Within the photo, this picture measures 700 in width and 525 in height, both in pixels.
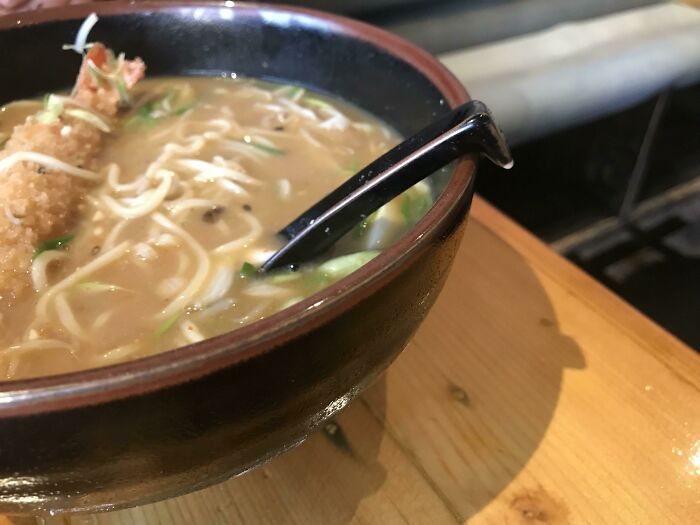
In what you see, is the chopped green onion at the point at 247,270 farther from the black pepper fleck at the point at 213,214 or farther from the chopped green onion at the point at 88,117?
the chopped green onion at the point at 88,117

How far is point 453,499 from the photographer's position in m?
0.79

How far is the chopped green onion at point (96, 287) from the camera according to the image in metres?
0.83

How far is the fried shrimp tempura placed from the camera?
0.86 metres

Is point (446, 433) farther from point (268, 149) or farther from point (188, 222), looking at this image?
point (268, 149)

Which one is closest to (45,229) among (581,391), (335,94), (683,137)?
(335,94)

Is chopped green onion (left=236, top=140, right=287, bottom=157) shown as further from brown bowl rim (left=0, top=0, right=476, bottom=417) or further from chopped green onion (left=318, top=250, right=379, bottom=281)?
brown bowl rim (left=0, top=0, right=476, bottom=417)

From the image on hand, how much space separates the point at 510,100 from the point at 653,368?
135 cm

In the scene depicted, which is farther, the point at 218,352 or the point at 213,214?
the point at 213,214

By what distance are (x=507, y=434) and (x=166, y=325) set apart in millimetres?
452

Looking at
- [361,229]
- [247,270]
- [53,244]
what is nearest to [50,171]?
[53,244]

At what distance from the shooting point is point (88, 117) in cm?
110

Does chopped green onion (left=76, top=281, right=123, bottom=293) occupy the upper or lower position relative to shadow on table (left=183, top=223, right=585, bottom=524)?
upper

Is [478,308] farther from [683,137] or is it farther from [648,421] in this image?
[683,137]

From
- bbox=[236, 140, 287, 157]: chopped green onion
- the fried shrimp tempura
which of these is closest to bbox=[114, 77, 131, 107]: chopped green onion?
the fried shrimp tempura
